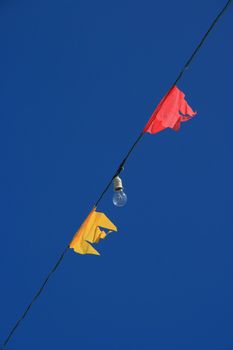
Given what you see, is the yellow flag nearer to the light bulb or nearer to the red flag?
the light bulb

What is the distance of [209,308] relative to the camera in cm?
567

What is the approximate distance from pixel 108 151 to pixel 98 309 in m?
1.76

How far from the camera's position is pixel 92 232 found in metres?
3.17

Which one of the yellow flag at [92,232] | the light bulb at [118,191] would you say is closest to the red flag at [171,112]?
the light bulb at [118,191]

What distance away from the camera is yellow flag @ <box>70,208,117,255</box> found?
124 inches

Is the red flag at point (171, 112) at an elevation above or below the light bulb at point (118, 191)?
above

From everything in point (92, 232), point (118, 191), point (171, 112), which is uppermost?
point (171, 112)

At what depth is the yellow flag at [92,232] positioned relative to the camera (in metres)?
3.14

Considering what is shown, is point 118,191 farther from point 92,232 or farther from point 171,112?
point 171,112

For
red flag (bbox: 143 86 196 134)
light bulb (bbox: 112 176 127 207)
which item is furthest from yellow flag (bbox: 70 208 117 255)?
red flag (bbox: 143 86 196 134)

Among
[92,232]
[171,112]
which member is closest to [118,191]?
[92,232]

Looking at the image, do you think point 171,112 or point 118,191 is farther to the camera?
point 118,191

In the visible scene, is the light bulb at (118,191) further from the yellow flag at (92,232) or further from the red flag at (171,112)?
the red flag at (171,112)

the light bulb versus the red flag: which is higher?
the red flag
